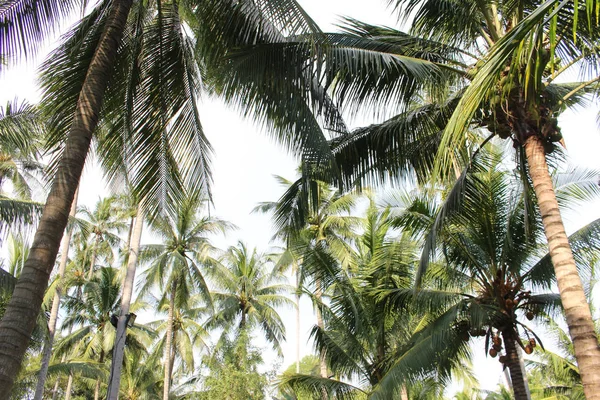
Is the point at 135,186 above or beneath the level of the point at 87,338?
beneath

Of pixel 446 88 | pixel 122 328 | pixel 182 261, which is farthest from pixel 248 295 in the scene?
pixel 446 88

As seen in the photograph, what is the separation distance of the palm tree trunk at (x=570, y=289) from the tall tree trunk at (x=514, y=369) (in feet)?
11.7

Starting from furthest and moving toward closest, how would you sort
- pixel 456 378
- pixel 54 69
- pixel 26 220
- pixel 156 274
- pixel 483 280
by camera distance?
1. pixel 156 274
2. pixel 456 378
3. pixel 26 220
4. pixel 483 280
5. pixel 54 69

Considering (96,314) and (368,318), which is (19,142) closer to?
(368,318)

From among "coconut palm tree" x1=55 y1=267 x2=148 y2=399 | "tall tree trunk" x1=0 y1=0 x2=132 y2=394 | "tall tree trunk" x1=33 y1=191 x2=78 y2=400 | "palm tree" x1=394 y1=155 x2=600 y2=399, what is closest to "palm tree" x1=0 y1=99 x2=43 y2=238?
"tall tree trunk" x1=33 y1=191 x2=78 y2=400

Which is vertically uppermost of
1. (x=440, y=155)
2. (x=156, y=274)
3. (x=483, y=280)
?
(x=156, y=274)

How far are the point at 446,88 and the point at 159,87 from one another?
3.87 m

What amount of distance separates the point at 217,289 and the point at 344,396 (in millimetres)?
14705

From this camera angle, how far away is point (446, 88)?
24.1ft

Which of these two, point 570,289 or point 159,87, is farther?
point 159,87

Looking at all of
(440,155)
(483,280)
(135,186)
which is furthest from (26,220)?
(440,155)

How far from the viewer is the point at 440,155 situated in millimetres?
4051

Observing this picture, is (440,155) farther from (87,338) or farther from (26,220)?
(87,338)

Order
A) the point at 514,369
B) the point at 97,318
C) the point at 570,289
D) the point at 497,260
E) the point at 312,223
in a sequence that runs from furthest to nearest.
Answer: the point at 97,318 → the point at 312,223 → the point at 497,260 → the point at 514,369 → the point at 570,289
